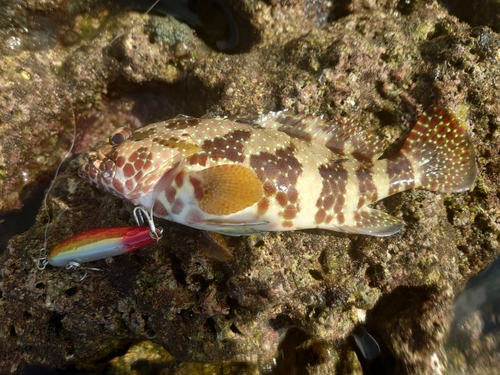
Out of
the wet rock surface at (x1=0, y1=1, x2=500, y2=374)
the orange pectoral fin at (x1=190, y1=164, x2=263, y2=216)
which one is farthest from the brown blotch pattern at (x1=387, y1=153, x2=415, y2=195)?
the orange pectoral fin at (x1=190, y1=164, x2=263, y2=216)

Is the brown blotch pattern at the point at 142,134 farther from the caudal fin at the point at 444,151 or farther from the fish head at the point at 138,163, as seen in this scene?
the caudal fin at the point at 444,151

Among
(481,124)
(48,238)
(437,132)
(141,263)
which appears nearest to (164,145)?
(141,263)

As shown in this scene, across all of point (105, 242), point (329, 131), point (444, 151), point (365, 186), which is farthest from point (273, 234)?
point (444, 151)

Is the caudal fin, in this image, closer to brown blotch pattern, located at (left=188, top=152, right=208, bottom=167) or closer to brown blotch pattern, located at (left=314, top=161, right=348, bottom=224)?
brown blotch pattern, located at (left=314, top=161, right=348, bottom=224)

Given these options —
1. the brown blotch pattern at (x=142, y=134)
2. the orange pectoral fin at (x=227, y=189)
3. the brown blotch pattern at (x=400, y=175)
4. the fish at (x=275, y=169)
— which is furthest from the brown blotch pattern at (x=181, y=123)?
the brown blotch pattern at (x=400, y=175)

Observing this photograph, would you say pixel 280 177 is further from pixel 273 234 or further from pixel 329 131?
pixel 329 131
